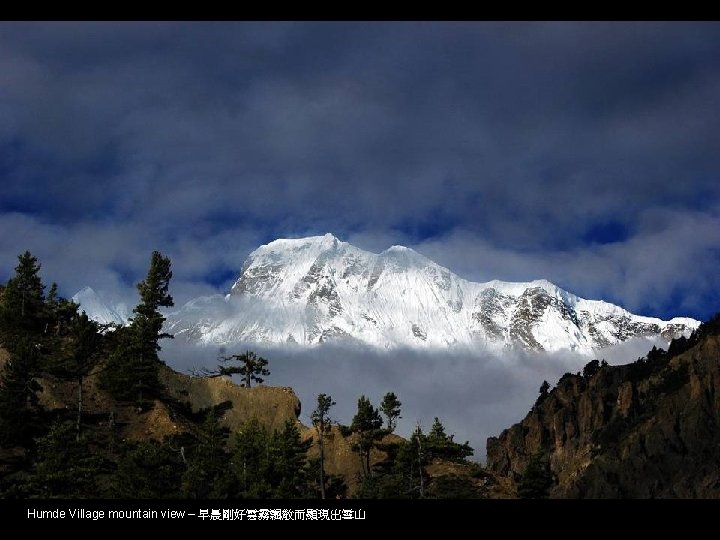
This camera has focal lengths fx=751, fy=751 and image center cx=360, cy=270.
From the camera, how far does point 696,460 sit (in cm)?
18812

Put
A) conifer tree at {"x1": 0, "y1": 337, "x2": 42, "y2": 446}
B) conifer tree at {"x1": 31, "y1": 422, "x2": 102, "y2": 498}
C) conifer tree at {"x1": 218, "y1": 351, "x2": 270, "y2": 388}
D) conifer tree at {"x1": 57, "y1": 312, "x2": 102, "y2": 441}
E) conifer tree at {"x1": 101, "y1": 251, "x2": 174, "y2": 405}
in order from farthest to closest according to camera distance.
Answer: conifer tree at {"x1": 218, "y1": 351, "x2": 270, "y2": 388}
conifer tree at {"x1": 101, "y1": 251, "x2": 174, "y2": 405}
conifer tree at {"x1": 57, "y1": 312, "x2": 102, "y2": 441}
conifer tree at {"x1": 0, "y1": 337, "x2": 42, "y2": 446}
conifer tree at {"x1": 31, "y1": 422, "x2": 102, "y2": 498}

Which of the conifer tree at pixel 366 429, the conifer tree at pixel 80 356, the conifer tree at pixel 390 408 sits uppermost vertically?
the conifer tree at pixel 80 356

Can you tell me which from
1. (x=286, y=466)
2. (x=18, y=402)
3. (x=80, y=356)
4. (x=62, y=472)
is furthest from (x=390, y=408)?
(x=62, y=472)

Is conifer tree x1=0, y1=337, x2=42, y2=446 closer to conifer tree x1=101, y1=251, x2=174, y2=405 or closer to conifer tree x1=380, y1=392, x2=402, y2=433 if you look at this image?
conifer tree x1=101, y1=251, x2=174, y2=405

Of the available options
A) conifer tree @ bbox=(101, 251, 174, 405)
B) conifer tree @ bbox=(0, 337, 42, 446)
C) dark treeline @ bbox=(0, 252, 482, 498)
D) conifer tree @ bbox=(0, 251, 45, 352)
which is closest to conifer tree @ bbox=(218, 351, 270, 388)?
dark treeline @ bbox=(0, 252, 482, 498)

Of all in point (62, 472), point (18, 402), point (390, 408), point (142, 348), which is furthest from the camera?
point (390, 408)

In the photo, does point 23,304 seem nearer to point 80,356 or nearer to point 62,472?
point 80,356

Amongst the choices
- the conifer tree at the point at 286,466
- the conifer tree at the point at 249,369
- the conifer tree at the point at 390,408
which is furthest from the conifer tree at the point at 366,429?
the conifer tree at the point at 249,369

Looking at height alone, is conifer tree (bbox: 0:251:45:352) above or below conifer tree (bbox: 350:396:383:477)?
above

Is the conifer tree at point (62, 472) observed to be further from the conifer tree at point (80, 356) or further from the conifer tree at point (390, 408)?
the conifer tree at point (390, 408)

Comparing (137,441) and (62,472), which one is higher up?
(137,441)

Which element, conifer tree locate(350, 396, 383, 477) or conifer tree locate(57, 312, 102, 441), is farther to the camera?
conifer tree locate(350, 396, 383, 477)
